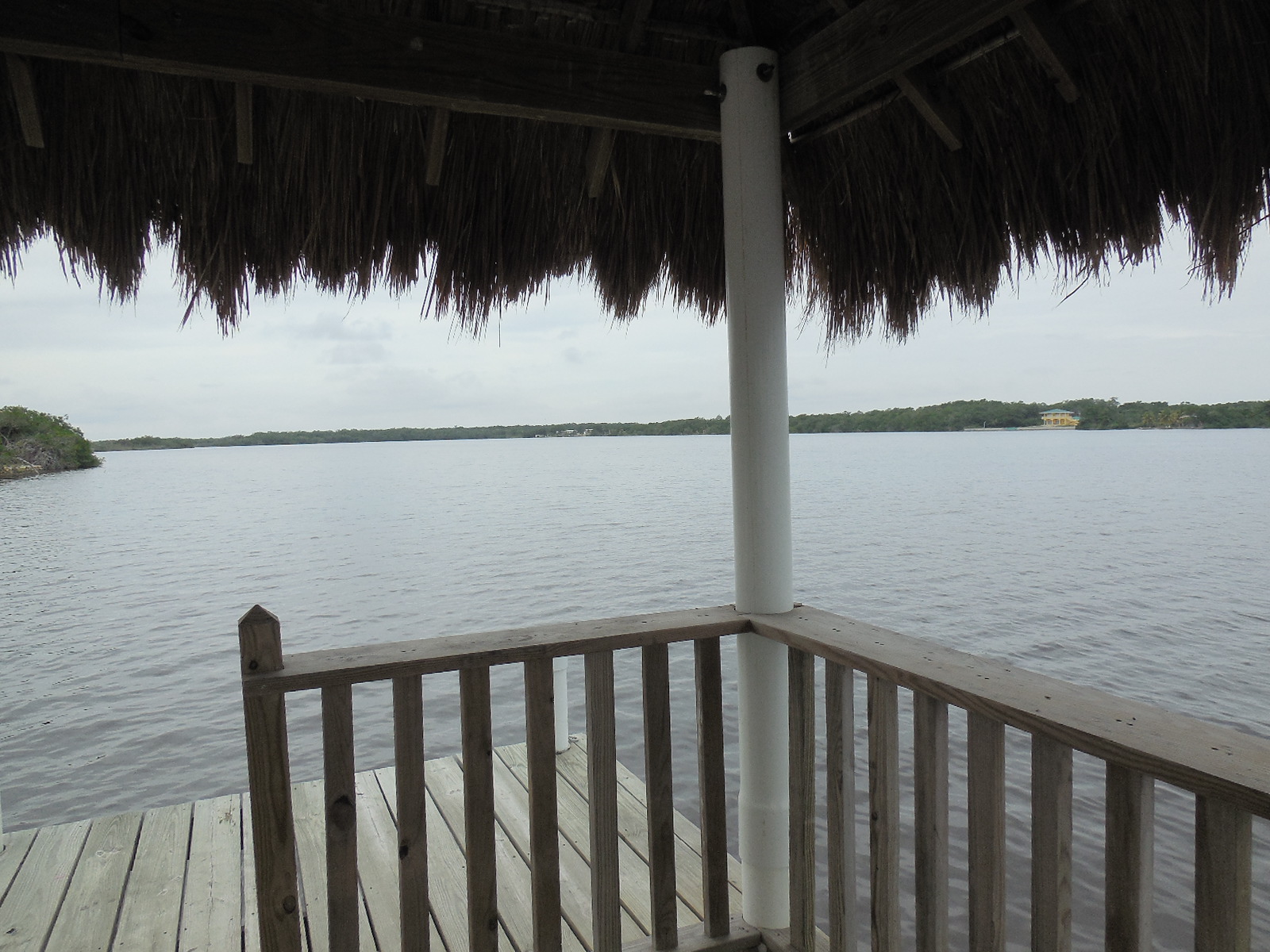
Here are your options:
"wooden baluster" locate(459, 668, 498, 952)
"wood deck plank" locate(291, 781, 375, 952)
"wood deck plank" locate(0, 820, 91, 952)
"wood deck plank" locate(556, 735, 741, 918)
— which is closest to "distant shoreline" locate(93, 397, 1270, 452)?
"wood deck plank" locate(556, 735, 741, 918)

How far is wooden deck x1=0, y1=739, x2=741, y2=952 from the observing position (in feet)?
6.58

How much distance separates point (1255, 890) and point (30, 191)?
503cm

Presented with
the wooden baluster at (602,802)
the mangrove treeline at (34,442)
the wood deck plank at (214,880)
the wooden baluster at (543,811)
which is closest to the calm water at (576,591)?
the mangrove treeline at (34,442)

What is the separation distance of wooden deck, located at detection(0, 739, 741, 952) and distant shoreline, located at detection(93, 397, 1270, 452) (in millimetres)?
1719

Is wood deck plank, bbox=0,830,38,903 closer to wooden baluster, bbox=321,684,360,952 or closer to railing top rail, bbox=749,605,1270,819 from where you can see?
wooden baluster, bbox=321,684,360,952

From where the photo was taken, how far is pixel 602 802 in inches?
64.8

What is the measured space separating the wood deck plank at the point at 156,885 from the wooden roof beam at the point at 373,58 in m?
2.05

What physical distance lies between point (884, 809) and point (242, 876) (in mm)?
1965

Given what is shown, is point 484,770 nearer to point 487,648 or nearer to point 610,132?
point 487,648

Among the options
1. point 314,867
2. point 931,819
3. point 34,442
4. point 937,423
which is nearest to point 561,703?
point 314,867

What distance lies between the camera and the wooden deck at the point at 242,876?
201 cm

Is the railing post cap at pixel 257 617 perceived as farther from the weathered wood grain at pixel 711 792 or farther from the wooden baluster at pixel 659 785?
the weathered wood grain at pixel 711 792

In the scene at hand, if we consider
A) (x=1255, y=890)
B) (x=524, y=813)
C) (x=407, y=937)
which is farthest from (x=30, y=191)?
(x=1255, y=890)

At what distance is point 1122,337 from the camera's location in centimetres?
1149
